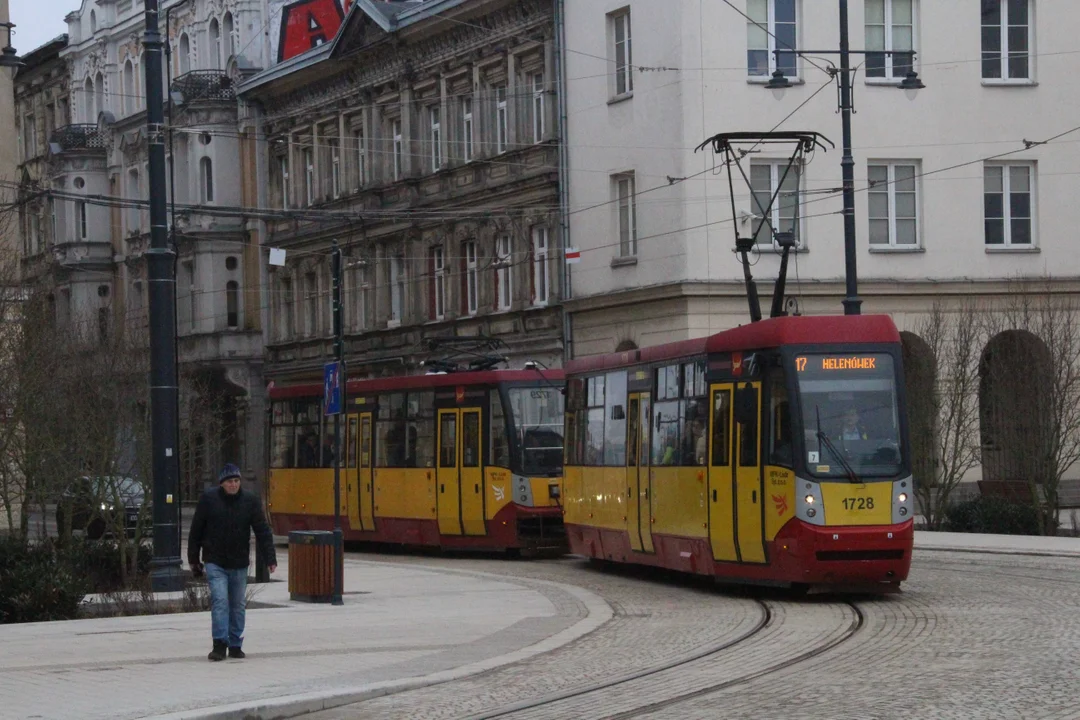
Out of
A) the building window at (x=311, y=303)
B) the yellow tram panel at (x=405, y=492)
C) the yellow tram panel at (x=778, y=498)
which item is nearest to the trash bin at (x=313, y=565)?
the yellow tram panel at (x=778, y=498)

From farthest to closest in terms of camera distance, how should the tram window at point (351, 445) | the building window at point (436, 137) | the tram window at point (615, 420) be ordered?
the building window at point (436, 137) → the tram window at point (351, 445) → the tram window at point (615, 420)

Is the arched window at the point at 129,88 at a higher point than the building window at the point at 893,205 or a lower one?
higher

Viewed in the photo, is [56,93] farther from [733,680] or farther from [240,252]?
[733,680]

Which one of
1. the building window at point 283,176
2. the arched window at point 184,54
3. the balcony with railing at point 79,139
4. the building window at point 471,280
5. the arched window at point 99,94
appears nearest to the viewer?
the building window at point 471,280

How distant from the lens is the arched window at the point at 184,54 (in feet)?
220

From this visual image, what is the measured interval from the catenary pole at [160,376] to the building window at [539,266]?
2464 cm

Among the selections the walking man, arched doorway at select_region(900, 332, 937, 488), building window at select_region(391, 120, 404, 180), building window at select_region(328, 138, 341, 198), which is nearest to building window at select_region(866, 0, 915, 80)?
arched doorway at select_region(900, 332, 937, 488)

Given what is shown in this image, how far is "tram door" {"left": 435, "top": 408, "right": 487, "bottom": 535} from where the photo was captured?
30406 millimetres

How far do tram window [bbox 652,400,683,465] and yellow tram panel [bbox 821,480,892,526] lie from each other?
3.12 m

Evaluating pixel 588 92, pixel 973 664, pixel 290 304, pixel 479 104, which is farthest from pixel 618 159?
pixel 973 664

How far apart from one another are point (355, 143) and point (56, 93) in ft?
77.9

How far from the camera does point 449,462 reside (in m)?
31.1

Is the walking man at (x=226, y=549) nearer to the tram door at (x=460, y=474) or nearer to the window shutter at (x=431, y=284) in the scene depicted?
the tram door at (x=460, y=474)

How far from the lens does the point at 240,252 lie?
63.7 metres
